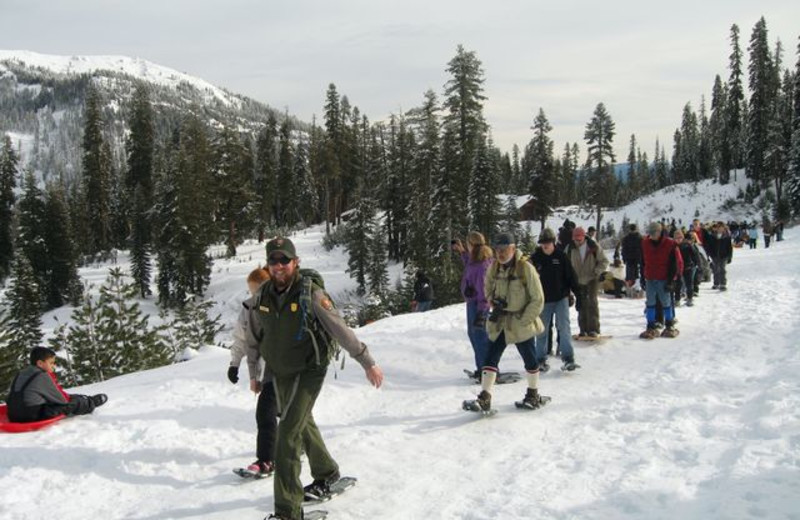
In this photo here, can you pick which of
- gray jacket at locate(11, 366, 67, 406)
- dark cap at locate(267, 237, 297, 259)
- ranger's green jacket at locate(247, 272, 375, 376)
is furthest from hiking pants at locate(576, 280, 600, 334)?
gray jacket at locate(11, 366, 67, 406)

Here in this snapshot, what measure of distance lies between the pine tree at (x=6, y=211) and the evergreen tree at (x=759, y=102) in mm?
73608

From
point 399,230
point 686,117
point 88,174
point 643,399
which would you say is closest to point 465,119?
point 399,230

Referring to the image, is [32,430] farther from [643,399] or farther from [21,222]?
[21,222]

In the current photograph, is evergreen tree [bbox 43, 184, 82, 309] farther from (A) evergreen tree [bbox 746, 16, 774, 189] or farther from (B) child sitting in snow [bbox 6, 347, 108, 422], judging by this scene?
(A) evergreen tree [bbox 746, 16, 774, 189]

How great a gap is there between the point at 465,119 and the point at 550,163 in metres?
22.5

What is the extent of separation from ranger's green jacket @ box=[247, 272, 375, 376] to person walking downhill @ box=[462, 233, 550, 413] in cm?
276

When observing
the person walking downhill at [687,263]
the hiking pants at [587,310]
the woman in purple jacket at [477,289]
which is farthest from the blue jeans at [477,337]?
the person walking downhill at [687,263]

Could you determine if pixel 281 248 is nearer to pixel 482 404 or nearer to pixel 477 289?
pixel 482 404

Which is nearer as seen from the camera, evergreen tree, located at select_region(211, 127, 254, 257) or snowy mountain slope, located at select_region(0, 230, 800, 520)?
snowy mountain slope, located at select_region(0, 230, 800, 520)

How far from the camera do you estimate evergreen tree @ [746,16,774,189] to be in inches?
2242

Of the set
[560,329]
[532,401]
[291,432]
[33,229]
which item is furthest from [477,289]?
[33,229]

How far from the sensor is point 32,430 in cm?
636

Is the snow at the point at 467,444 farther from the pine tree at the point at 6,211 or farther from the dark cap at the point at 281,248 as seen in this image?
the pine tree at the point at 6,211

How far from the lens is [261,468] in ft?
17.4
